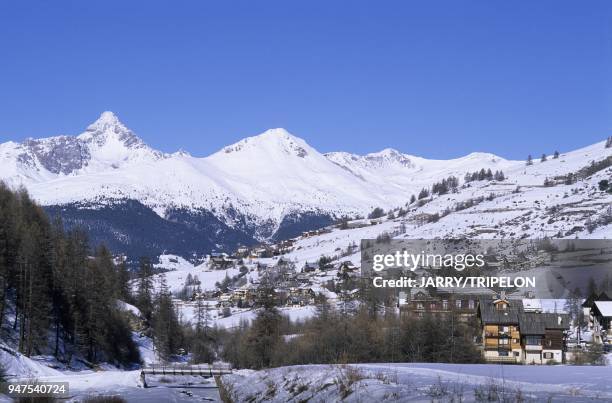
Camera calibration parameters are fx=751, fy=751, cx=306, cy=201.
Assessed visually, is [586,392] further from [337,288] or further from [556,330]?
[337,288]

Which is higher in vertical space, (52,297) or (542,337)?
(52,297)

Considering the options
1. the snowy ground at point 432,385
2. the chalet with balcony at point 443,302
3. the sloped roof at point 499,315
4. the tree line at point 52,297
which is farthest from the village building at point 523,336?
the snowy ground at point 432,385

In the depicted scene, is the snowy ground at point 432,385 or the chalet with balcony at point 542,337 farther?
the chalet with balcony at point 542,337

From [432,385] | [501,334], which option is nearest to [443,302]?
[501,334]

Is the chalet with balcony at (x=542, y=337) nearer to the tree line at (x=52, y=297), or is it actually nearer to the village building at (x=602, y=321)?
the village building at (x=602, y=321)

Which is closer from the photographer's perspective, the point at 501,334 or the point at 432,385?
the point at 432,385

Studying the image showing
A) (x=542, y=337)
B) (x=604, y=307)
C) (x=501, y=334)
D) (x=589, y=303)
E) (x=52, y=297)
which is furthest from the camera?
(x=589, y=303)

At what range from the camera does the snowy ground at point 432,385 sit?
47.9 feet

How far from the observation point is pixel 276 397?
68.6 ft

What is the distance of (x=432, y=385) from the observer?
1641 cm

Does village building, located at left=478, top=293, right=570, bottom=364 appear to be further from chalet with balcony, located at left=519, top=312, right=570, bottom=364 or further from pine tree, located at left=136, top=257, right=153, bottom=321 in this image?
pine tree, located at left=136, top=257, right=153, bottom=321

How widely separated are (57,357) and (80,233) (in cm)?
3760

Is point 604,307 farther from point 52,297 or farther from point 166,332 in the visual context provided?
point 52,297

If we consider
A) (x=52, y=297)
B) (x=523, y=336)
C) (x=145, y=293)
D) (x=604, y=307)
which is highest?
(x=145, y=293)
